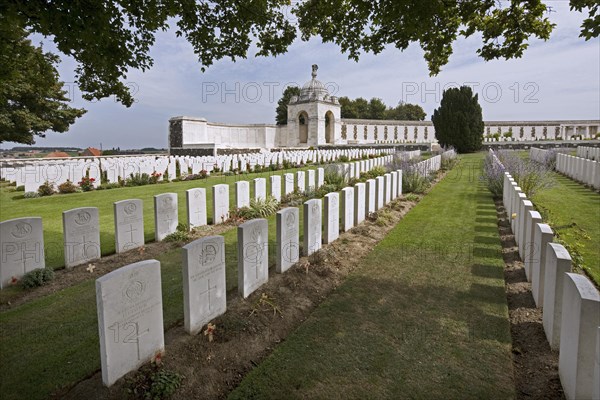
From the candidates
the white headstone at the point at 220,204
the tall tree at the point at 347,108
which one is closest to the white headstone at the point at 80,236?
the white headstone at the point at 220,204

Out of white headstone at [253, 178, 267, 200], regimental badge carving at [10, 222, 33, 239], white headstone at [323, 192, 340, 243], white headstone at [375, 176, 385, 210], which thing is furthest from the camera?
white headstone at [253, 178, 267, 200]

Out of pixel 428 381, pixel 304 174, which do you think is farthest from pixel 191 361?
pixel 304 174

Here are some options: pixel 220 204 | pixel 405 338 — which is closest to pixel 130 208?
pixel 220 204

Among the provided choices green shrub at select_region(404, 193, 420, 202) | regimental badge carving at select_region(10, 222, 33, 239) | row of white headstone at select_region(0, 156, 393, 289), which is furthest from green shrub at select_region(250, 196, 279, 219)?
regimental badge carving at select_region(10, 222, 33, 239)

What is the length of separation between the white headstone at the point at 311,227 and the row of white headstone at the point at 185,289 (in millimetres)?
16

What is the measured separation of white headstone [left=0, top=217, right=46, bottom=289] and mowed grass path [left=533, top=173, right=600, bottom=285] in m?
7.15

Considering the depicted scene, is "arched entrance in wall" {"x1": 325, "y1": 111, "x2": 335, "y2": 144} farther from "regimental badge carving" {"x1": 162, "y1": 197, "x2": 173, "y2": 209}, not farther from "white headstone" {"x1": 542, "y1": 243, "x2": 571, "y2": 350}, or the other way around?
"white headstone" {"x1": 542, "y1": 243, "x2": 571, "y2": 350}

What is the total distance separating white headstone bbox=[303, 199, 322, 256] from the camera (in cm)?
548

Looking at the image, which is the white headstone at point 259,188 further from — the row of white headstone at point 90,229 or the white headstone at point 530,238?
the white headstone at point 530,238

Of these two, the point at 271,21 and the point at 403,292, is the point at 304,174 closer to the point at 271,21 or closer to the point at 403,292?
the point at 271,21

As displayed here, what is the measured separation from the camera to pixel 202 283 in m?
3.47

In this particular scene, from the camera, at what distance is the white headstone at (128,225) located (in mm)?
5820

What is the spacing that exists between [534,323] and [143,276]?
3672 millimetres

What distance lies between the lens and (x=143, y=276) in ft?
9.53
